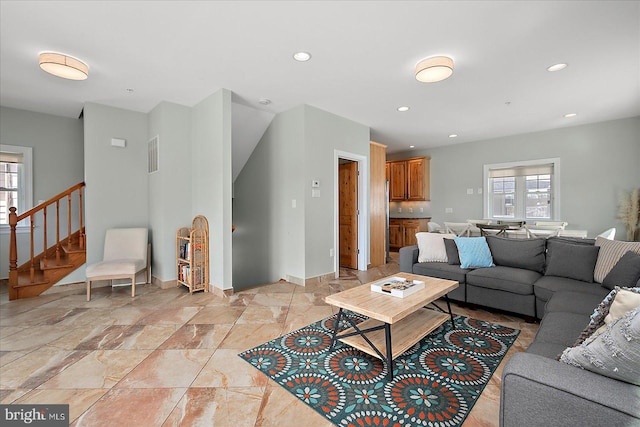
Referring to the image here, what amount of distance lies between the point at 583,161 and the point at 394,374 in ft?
19.2

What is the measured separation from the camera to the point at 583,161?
5.36 metres

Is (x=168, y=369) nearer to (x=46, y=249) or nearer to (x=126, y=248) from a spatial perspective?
(x=126, y=248)

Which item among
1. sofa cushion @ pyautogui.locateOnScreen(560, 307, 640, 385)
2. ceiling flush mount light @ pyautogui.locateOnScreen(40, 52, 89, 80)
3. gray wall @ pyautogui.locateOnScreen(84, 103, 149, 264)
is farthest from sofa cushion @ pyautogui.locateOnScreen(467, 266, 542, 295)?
gray wall @ pyautogui.locateOnScreen(84, 103, 149, 264)

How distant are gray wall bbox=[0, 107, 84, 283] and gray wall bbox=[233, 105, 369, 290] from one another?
267 centimetres

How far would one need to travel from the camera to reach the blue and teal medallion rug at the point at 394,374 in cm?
162

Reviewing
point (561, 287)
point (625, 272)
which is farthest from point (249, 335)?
point (625, 272)

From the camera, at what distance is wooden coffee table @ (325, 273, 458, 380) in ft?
6.33

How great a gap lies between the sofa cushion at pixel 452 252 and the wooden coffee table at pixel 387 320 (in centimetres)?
103

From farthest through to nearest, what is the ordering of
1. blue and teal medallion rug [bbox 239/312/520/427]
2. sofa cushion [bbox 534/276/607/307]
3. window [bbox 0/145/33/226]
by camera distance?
window [bbox 0/145/33/226], sofa cushion [bbox 534/276/607/307], blue and teal medallion rug [bbox 239/312/520/427]

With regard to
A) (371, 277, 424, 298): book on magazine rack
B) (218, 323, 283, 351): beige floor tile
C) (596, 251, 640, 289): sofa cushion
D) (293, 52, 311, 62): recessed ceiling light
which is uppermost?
(293, 52, 311, 62): recessed ceiling light

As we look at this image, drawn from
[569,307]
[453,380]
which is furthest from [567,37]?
[453,380]

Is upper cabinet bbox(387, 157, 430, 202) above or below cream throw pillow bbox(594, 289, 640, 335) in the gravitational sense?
above

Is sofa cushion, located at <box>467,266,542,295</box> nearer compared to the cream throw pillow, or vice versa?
the cream throw pillow

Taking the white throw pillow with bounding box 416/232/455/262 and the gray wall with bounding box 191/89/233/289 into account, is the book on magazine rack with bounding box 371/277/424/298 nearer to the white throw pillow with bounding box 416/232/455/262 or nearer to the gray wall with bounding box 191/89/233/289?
the white throw pillow with bounding box 416/232/455/262
